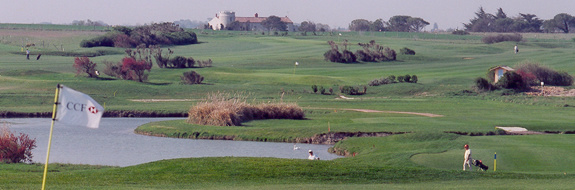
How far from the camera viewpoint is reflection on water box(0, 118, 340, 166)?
34.1 meters

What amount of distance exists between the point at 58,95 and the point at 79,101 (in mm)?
555

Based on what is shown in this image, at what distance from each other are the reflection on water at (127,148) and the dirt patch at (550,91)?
103 feet

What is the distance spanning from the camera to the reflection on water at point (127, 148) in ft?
112

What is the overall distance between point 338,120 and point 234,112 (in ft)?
21.2

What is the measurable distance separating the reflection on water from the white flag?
57.4 feet

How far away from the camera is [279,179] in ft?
75.0

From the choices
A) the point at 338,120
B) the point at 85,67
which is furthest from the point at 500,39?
the point at 338,120

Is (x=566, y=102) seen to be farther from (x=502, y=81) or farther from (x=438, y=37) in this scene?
(x=438, y=37)

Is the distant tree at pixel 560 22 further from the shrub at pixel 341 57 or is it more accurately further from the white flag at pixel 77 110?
the white flag at pixel 77 110

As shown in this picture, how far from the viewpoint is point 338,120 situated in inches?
1844

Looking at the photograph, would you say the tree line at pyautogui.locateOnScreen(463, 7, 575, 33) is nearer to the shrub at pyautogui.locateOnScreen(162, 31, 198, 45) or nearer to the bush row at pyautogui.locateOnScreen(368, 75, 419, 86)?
the shrub at pyautogui.locateOnScreen(162, 31, 198, 45)

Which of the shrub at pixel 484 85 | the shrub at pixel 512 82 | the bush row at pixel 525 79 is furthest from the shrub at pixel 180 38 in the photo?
the shrub at pixel 512 82

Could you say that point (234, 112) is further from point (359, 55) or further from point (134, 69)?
point (359, 55)

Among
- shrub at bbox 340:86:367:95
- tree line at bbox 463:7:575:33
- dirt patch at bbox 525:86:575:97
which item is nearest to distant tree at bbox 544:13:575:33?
tree line at bbox 463:7:575:33
